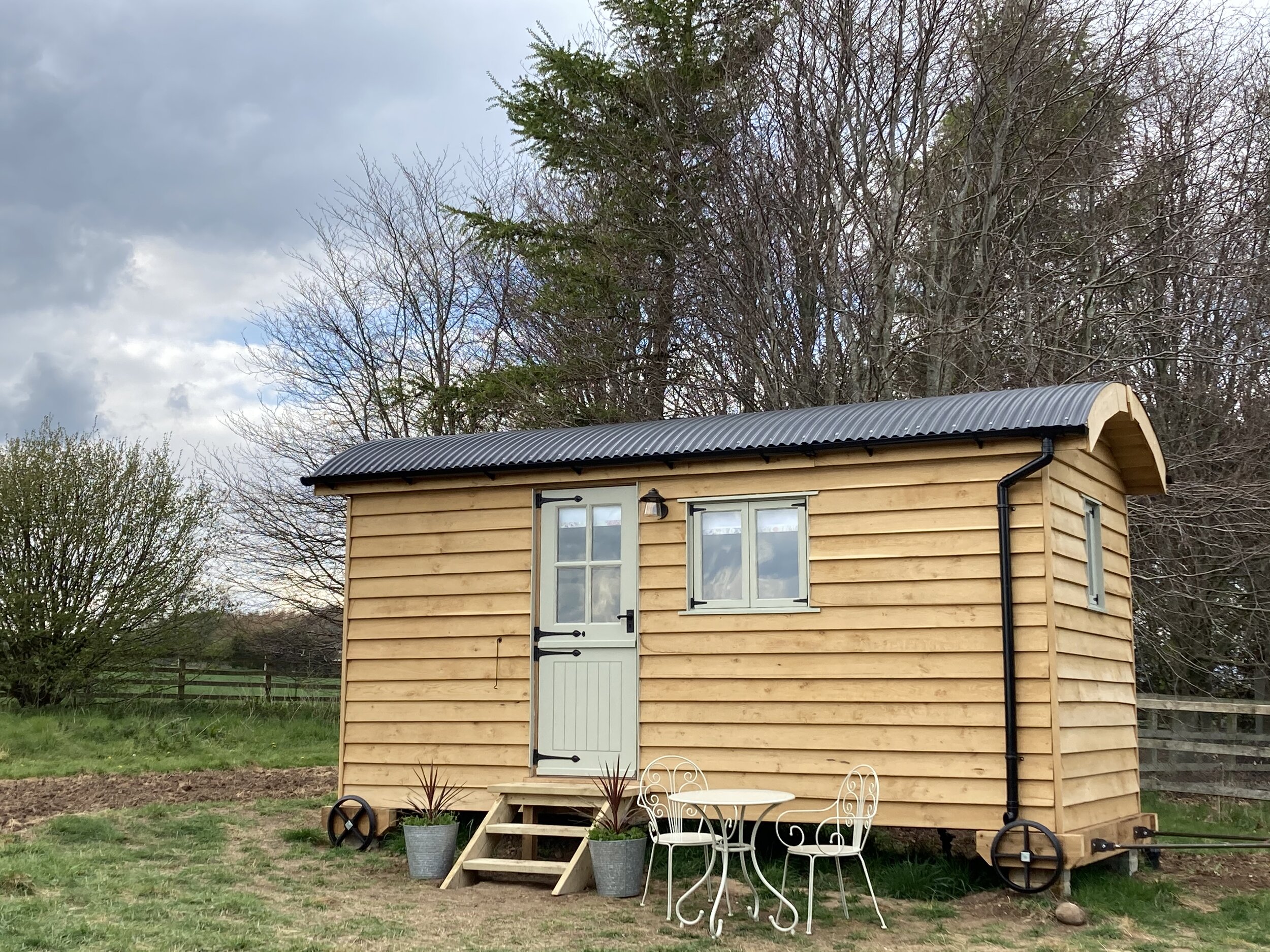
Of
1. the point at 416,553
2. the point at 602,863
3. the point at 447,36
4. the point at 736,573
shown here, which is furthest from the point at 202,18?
the point at 602,863

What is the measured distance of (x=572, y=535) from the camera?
8156 mm

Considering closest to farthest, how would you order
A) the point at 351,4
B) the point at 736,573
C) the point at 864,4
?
1. the point at 736,573
2. the point at 351,4
3. the point at 864,4

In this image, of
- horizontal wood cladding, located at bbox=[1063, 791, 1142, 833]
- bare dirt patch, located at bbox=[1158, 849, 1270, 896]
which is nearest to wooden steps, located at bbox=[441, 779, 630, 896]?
horizontal wood cladding, located at bbox=[1063, 791, 1142, 833]

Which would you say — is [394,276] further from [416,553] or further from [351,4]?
[416,553]

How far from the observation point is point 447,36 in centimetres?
1076

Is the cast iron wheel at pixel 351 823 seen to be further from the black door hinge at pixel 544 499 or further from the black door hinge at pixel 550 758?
the black door hinge at pixel 544 499

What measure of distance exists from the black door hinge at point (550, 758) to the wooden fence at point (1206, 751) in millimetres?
5724

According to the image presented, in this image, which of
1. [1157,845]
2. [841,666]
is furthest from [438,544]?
[1157,845]

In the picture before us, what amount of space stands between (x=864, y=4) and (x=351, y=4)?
5.26 meters

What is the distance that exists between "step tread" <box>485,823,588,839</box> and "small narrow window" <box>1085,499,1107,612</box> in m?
3.78

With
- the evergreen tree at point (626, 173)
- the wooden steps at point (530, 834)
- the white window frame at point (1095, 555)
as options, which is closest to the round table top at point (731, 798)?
the wooden steps at point (530, 834)

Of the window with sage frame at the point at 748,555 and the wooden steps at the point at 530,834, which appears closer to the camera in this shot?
the wooden steps at the point at 530,834

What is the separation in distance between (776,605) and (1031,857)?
210 cm

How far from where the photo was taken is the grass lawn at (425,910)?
5629mm
